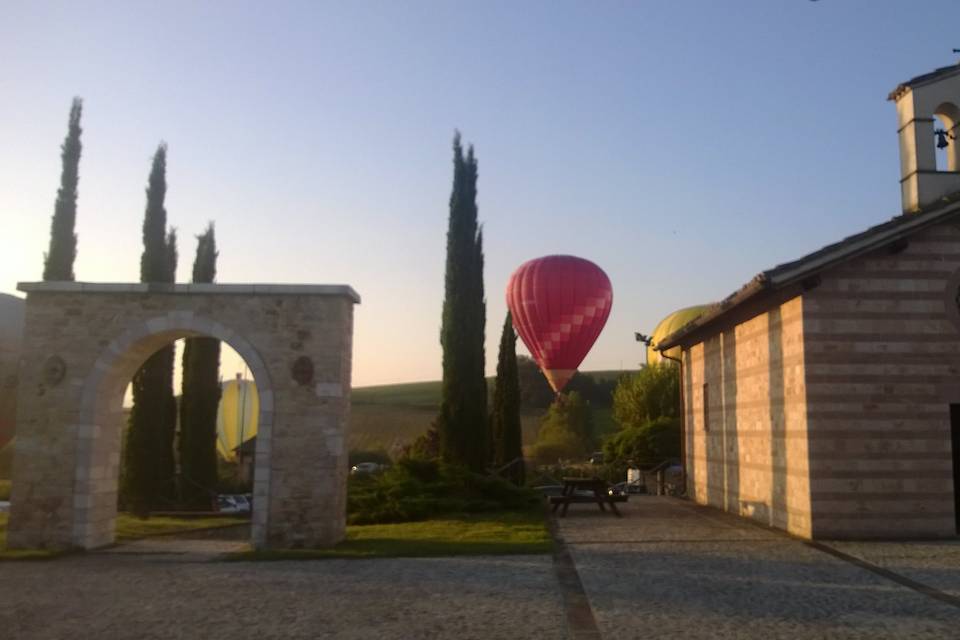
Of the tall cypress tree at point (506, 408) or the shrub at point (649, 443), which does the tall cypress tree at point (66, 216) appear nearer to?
the tall cypress tree at point (506, 408)

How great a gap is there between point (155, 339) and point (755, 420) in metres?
10.1

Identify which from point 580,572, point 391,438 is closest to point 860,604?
point 580,572

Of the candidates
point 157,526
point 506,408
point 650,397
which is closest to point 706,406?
point 506,408

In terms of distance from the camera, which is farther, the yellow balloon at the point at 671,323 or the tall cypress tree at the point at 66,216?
the yellow balloon at the point at 671,323

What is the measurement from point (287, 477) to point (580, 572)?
15.7ft

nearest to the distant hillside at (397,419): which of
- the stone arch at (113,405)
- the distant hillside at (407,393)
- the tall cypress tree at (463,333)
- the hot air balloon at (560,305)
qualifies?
the distant hillside at (407,393)

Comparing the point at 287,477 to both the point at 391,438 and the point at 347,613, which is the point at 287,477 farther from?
the point at 391,438

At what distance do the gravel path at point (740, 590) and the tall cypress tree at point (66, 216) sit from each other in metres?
16.6

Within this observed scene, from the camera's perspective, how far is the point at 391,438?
66625 millimetres

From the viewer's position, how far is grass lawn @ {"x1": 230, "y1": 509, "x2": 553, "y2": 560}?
11922 millimetres

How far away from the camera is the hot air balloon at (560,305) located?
24.4 meters

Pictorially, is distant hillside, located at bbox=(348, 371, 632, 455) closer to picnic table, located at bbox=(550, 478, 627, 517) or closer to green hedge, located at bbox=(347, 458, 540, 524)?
green hedge, located at bbox=(347, 458, 540, 524)

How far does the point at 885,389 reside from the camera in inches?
496

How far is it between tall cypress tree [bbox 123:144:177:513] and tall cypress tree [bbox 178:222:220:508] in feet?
2.56
